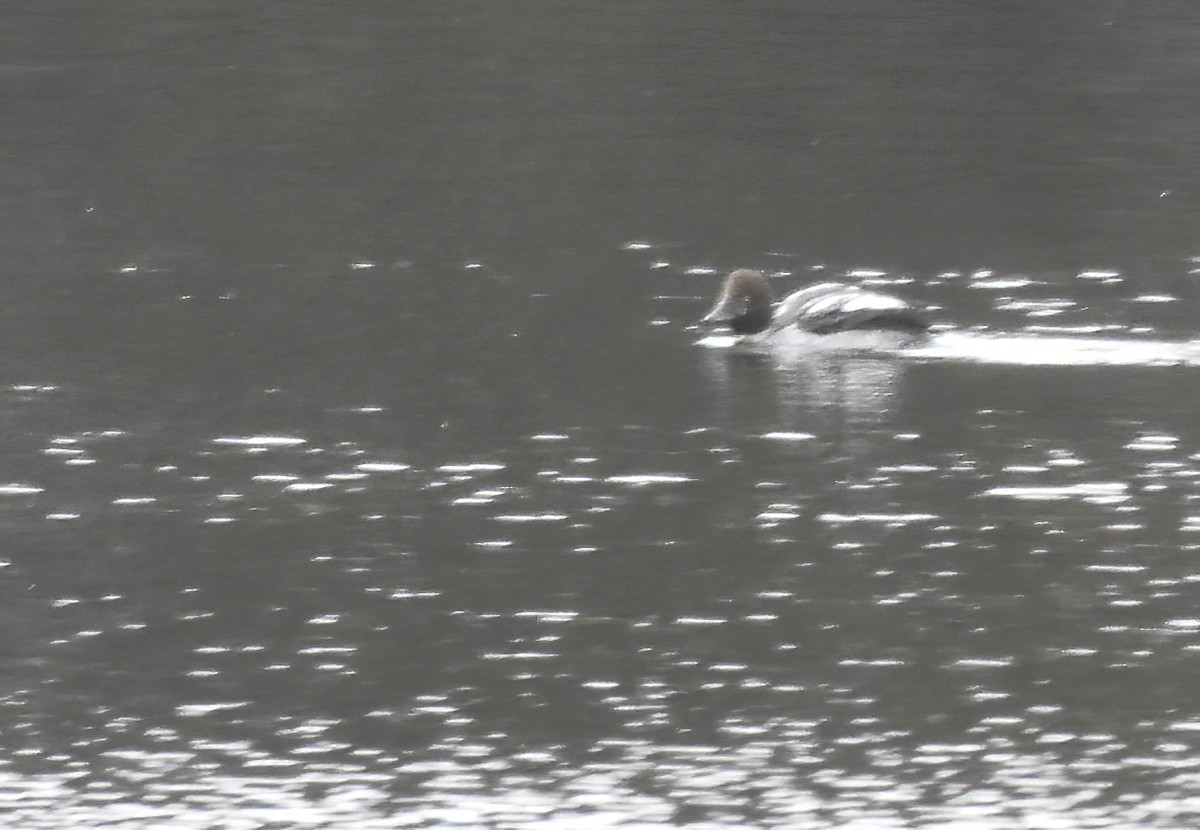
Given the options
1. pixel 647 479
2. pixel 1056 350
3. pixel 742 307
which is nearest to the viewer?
pixel 647 479

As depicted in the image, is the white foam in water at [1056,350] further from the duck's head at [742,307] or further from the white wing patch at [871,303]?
the duck's head at [742,307]

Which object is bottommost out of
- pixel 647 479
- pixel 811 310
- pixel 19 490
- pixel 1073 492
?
pixel 1073 492

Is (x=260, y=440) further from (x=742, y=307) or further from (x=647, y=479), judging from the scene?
(x=742, y=307)

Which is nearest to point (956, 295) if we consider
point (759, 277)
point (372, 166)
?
point (759, 277)

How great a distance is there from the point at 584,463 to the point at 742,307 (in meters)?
4.50

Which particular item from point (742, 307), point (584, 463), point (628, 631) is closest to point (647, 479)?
point (584, 463)

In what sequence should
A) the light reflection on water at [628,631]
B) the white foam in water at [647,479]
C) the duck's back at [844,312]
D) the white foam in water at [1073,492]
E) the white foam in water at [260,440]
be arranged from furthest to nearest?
the duck's back at [844,312]
the white foam in water at [260,440]
the white foam in water at [647,479]
the white foam in water at [1073,492]
the light reflection on water at [628,631]

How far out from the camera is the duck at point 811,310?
1808 cm

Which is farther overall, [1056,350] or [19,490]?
[1056,350]

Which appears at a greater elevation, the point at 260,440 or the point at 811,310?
the point at 811,310

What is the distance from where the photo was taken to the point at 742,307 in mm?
18766

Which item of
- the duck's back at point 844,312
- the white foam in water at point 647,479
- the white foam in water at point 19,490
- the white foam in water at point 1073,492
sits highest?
the duck's back at point 844,312

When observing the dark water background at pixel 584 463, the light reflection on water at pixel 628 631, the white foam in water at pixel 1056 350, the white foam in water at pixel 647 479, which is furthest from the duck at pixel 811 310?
the white foam in water at pixel 647 479

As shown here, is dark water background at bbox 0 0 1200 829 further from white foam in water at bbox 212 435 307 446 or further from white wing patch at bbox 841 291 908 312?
A: white wing patch at bbox 841 291 908 312
